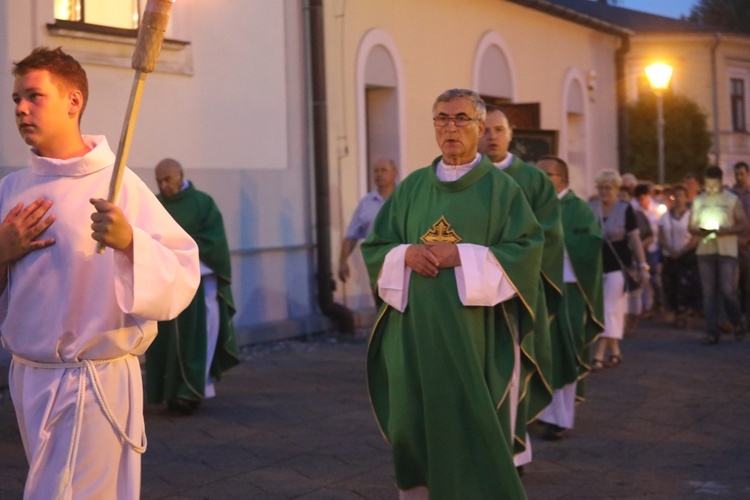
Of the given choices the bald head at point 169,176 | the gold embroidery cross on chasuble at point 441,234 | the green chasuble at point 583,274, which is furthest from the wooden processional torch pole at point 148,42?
the bald head at point 169,176

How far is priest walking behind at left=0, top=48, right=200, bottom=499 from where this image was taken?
4.00 meters

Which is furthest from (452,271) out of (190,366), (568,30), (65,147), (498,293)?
(568,30)

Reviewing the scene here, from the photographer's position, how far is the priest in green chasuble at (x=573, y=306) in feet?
27.7

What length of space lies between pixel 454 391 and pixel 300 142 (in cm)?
923

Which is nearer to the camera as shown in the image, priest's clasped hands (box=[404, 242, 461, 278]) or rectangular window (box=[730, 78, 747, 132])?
priest's clasped hands (box=[404, 242, 461, 278])

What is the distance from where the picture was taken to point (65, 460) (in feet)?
13.1

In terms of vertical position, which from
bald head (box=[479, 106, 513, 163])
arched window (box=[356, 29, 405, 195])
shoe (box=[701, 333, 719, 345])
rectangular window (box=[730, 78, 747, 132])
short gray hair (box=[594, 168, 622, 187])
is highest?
rectangular window (box=[730, 78, 747, 132])

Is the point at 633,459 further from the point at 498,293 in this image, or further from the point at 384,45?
the point at 384,45

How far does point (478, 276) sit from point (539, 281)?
3.38 ft

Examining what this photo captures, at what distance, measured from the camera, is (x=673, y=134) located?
37.5m

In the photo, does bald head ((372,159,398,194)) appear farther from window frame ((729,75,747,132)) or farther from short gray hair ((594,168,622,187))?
window frame ((729,75,747,132))

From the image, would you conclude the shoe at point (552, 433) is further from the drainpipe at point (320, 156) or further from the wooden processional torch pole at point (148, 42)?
the drainpipe at point (320, 156)

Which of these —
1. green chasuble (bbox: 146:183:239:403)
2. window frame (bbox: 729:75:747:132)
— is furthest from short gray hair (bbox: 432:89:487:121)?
window frame (bbox: 729:75:747:132)

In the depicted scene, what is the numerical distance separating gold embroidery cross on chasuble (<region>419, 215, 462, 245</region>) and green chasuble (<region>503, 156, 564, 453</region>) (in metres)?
0.97
